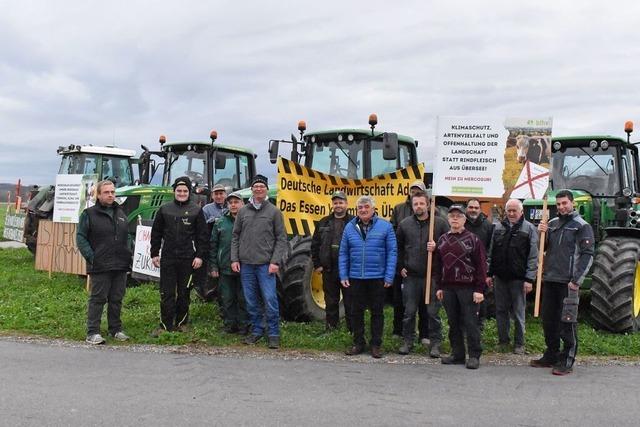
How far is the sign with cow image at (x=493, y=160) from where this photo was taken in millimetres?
7379

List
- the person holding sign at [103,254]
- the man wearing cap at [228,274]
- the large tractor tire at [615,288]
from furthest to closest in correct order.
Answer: the large tractor tire at [615,288] < the man wearing cap at [228,274] < the person holding sign at [103,254]

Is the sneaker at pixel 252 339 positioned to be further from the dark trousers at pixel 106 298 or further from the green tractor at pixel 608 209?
the green tractor at pixel 608 209

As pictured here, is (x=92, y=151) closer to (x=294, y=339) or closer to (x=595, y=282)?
(x=294, y=339)

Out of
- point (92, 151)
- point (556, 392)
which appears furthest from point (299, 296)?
point (92, 151)

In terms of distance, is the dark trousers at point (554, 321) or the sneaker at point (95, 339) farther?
the sneaker at point (95, 339)

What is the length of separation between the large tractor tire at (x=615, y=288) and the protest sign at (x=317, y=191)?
103 inches

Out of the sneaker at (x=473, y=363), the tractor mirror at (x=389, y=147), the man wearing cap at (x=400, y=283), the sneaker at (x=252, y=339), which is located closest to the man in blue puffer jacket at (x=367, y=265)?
the man wearing cap at (x=400, y=283)

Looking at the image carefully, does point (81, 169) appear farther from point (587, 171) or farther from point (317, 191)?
point (587, 171)

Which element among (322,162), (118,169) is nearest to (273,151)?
(322,162)

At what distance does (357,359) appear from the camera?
Answer: 6895 mm

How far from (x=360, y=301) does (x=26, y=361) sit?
3.52 m

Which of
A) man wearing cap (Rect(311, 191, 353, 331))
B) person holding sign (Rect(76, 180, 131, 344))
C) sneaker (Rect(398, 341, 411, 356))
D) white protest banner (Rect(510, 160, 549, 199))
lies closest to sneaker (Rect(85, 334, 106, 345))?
person holding sign (Rect(76, 180, 131, 344))

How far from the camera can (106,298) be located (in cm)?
769

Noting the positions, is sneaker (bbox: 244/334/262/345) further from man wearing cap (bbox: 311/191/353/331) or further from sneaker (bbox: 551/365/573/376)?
sneaker (bbox: 551/365/573/376)
